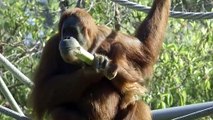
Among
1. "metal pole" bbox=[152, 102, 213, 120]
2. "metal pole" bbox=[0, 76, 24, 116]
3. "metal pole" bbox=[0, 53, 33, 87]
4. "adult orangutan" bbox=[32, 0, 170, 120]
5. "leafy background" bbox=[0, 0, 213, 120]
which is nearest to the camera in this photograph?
"metal pole" bbox=[152, 102, 213, 120]

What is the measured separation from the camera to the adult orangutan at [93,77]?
361 centimetres

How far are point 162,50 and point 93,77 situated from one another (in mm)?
1770

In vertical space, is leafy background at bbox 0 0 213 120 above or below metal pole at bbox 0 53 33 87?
below

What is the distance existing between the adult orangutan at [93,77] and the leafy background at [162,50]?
3.83 feet

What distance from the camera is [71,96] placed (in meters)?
3.67

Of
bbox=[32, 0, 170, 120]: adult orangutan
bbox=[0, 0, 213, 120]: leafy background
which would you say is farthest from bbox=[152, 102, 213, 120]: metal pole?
bbox=[0, 0, 213, 120]: leafy background

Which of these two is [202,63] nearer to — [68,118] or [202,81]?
[202,81]

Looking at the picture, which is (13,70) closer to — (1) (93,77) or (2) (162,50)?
(1) (93,77)

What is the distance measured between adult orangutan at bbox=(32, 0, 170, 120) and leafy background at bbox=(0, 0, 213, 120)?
3.83 ft

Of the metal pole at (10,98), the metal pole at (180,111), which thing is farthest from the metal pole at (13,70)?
the metal pole at (180,111)

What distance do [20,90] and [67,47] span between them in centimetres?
265

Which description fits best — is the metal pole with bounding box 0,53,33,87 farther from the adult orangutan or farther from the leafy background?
the leafy background

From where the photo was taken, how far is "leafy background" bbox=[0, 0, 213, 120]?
16.8 feet

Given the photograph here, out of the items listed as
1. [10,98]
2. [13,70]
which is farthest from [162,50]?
[10,98]
